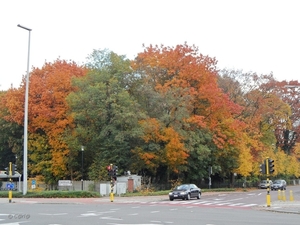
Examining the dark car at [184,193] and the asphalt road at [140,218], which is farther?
the dark car at [184,193]

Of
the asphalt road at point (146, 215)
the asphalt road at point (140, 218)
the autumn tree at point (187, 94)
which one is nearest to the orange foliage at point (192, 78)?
the autumn tree at point (187, 94)

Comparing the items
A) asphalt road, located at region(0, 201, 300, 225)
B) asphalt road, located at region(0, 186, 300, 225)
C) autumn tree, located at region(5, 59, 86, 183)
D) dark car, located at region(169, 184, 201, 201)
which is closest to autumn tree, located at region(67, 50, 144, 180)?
autumn tree, located at region(5, 59, 86, 183)

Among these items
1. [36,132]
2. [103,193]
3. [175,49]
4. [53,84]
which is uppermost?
[175,49]

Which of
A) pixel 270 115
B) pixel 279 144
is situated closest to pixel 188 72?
pixel 270 115

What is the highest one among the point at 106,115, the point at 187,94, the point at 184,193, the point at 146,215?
the point at 187,94

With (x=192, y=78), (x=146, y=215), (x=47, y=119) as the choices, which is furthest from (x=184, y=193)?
(x=47, y=119)

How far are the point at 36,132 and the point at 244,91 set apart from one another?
31.6m

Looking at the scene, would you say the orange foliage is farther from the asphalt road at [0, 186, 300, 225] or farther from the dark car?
the asphalt road at [0, 186, 300, 225]

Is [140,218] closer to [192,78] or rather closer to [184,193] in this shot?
[184,193]

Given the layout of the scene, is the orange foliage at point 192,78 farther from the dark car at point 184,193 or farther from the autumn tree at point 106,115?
the dark car at point 184,193

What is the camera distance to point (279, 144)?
94.3 meters

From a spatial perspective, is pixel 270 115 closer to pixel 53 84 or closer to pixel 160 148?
pixel 160 148

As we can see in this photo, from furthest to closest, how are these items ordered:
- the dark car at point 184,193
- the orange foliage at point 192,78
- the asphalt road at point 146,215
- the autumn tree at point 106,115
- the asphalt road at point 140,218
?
1. the orange foliage at point 192,78
2. the autumn tree at point 106,115
3. the dark car at point 184,193
4. the asphalt road at point 146,215
5. the asphalt road at point 140,218

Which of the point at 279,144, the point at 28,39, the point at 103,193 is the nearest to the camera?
the point at 28,39
